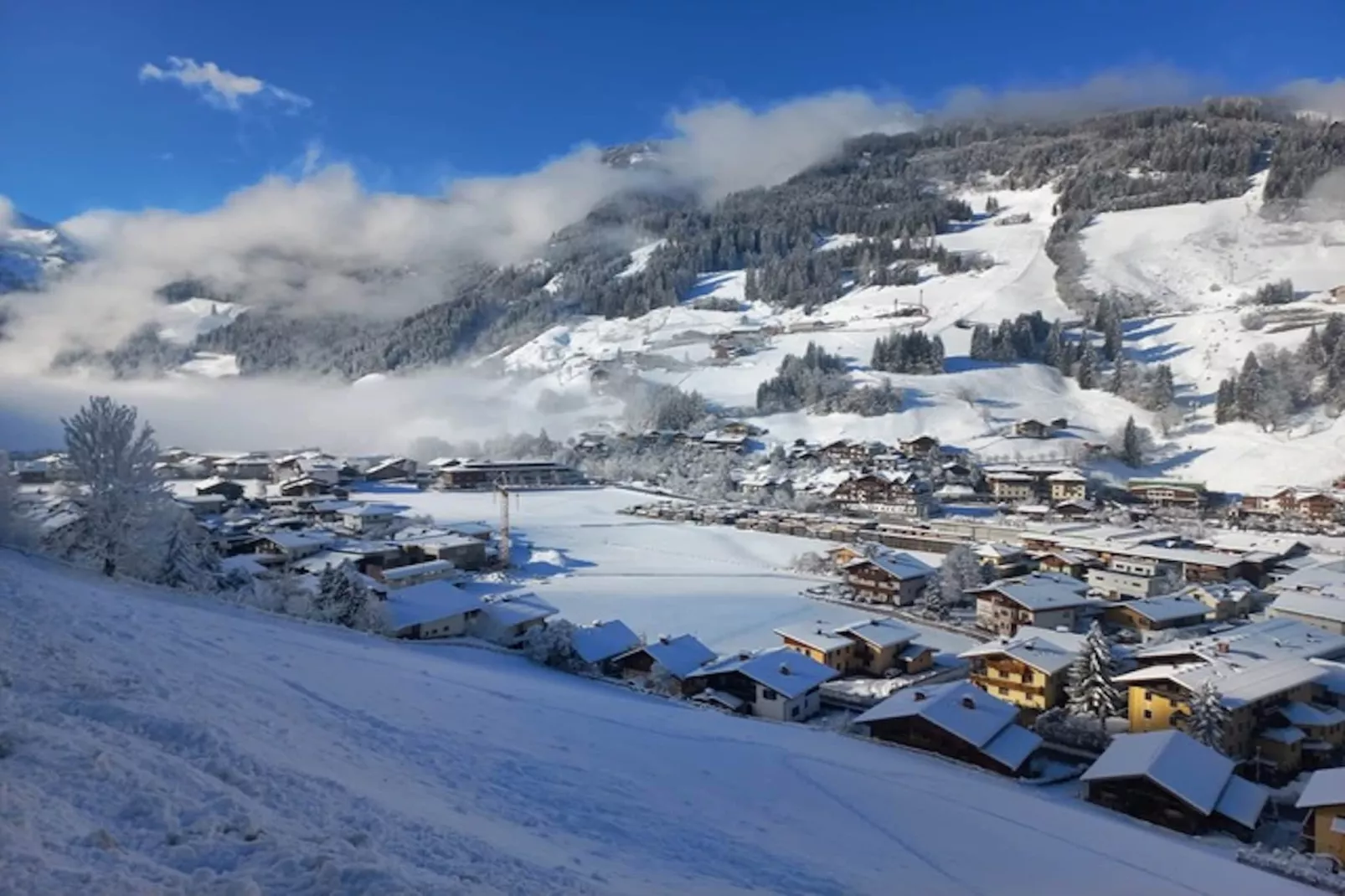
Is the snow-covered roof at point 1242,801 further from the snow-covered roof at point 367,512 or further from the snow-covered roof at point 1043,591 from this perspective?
the snow-covered roof at point 367,512

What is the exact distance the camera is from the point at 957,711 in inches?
687

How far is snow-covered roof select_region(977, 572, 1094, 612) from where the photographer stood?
29.3m

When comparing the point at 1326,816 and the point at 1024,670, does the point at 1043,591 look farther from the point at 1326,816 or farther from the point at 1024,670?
the point at 1326,816

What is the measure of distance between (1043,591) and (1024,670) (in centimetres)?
914

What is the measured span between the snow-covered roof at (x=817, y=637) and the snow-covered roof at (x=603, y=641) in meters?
5.04

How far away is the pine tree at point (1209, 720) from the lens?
18047 millimetres

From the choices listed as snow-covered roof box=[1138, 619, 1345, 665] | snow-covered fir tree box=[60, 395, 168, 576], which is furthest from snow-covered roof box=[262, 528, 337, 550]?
snow-covered roof box=[1138, 619, 1345, 665]

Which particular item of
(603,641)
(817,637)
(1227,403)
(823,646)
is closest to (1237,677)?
(823,646)

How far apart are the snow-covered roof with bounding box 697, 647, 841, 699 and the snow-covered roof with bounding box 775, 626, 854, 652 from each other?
2053 millimetres

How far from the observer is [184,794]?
500 cm

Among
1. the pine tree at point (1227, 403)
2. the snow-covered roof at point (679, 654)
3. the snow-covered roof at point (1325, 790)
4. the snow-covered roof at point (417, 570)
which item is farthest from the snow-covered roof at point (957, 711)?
the pine tree at point (1227, 403)

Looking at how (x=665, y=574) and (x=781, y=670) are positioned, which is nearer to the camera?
(x=781, y=670)

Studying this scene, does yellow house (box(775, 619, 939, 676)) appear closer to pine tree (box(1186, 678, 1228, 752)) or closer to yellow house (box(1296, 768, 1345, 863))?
pine tree (box(1186, 678, 1228, 752))

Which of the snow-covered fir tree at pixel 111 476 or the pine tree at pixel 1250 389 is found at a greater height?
the pine tree at pixel 1250 389
